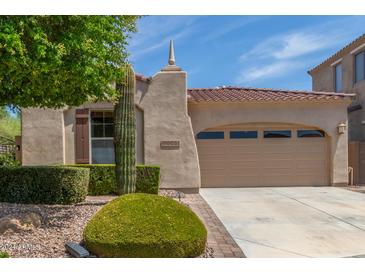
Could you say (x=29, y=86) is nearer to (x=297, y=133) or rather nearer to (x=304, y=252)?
(x=304, y=252)

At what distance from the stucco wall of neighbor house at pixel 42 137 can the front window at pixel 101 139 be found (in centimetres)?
118

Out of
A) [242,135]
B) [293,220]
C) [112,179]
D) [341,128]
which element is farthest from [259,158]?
[293,220]

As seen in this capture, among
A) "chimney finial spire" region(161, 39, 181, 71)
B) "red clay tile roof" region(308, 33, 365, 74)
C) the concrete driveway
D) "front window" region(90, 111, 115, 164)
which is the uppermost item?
"red clay tile roof" region(308, 33, 365, 74)

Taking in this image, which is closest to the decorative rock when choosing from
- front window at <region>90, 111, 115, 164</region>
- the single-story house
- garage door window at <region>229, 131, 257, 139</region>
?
front window at <region>90, 111, 115, 164</region>

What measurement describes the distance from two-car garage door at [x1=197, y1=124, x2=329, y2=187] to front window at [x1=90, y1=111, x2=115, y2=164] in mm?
3672

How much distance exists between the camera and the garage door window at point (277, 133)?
Result: 14.1 metres

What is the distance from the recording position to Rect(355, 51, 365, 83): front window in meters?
16.2

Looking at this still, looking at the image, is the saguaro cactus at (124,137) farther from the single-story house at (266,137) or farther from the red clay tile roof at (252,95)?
the red clay tile roof at (252,95)

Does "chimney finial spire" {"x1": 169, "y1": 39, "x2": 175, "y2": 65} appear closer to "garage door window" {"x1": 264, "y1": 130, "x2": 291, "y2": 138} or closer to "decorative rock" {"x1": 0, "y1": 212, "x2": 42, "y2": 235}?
"garage door window" {"x1": 264, "y1": 130, "x2": 291, "y2": 138}

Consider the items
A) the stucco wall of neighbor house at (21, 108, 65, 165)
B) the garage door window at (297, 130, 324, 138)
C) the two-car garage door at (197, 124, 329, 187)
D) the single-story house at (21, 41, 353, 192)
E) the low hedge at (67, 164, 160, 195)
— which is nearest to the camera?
the low hedge at (67, 164, 160, 195)

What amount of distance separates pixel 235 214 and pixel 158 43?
699 cm

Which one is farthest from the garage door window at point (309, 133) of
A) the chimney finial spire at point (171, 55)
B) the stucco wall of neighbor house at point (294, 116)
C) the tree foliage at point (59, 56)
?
the tree foliage at point (59, 56)

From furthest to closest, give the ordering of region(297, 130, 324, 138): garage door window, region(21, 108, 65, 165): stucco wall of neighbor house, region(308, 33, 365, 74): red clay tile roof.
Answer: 1. region(308, 33, 365, 74): red clay tile roof
2. region(297, 130, 324, 138): garage door window
3. region(21, 108, 65, 165): stucco wall of neighbor house

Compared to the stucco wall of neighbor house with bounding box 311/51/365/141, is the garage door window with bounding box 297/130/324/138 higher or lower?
lower
